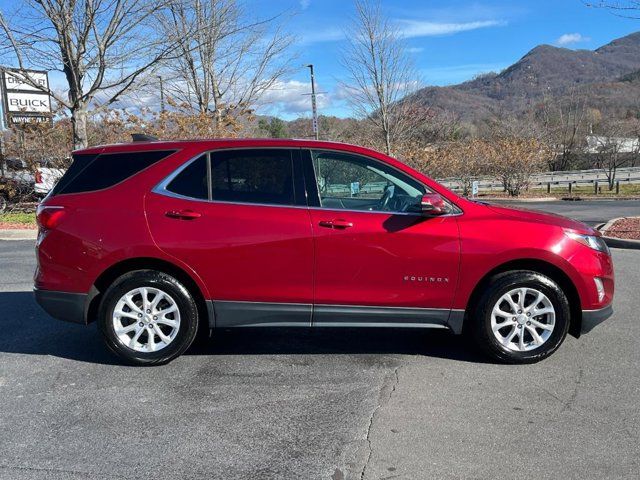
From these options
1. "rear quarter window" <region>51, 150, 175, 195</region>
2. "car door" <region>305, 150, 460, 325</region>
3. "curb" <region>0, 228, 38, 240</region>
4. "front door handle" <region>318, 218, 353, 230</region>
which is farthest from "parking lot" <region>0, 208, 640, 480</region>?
"curb" <region>0, 228, 38, 240</region>

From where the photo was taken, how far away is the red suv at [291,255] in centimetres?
420

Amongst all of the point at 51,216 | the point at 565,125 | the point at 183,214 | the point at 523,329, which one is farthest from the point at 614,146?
the point at 51,216

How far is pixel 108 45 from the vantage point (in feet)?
42.6

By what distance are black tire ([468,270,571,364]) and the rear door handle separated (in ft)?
7.64

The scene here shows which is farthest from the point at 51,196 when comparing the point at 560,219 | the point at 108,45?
the point at 108,45

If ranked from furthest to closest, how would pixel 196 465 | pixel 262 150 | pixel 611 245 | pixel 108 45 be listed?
pixel 108 45 < pixel 611 245 < pixel 262 150 < pixel 196 465

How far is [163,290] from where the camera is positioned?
169 inches

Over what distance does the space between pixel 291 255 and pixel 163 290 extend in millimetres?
1062

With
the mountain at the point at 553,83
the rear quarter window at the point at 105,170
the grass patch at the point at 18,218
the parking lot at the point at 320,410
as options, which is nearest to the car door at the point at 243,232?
the rear quarter window at the point at 105,170

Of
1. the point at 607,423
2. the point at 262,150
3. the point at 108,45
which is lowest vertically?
the point at 607,423

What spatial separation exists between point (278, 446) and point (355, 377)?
1.13 meters

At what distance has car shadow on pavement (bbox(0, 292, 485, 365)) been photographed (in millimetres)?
4703

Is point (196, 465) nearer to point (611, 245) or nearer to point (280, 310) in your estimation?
point (280, 310)

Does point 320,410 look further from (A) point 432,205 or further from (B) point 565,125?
(B) point 565,125
